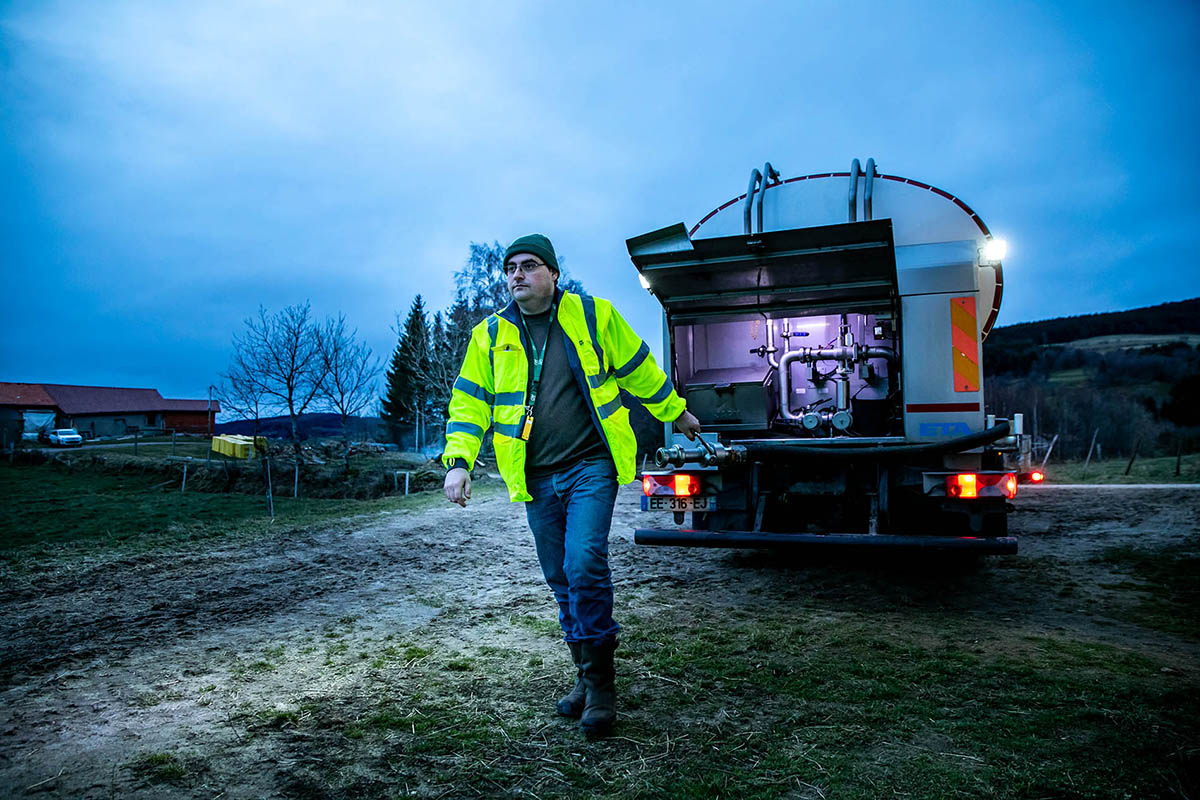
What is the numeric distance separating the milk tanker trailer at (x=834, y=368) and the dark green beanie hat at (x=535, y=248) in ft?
5.95

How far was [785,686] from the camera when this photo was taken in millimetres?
3273

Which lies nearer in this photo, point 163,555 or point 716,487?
point 716,487

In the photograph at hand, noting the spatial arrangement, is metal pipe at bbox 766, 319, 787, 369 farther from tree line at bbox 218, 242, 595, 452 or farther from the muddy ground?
tree line at bbox 218, 242, 595, 452

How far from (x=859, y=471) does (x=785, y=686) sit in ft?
8.24

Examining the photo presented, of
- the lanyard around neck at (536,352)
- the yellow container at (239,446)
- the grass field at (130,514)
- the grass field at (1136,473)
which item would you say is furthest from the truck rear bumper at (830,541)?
the yellow container at (239,446)

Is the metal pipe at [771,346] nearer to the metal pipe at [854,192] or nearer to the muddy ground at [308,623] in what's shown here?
the metal pipe at [854,192]

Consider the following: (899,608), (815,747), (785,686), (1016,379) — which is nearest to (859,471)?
(899,608)

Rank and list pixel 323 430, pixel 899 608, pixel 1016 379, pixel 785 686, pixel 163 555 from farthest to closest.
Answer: pixel 1016 379, pixel 323 430, pixel 163 555, pixel 899 608, pixel 785 686

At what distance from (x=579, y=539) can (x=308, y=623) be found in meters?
2.53

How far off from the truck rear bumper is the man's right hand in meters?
2.50

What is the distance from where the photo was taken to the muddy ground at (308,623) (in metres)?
2.58

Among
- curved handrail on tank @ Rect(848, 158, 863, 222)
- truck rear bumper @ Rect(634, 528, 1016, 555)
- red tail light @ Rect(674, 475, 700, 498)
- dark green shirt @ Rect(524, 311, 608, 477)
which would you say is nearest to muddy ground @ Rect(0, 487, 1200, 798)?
truck rear bumper @ Rect(634, 528, 1016, 555)

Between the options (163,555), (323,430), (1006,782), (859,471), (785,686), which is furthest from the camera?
(323,430)

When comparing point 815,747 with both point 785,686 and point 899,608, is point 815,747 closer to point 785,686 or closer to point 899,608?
point 785,686
